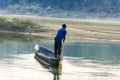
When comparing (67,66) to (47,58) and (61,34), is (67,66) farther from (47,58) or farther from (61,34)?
(61,34)

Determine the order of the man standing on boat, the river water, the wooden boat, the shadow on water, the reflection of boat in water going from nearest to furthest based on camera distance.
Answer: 1. the shadow on water
2. the river water
3. the reflection of boat in water
4. the wooden boat
5. the man standing on boat

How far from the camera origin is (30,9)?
141375 millimetres

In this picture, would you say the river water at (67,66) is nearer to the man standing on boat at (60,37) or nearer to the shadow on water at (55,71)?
the shadow on water at (55,71)

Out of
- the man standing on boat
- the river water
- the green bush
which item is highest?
the man standing on boat

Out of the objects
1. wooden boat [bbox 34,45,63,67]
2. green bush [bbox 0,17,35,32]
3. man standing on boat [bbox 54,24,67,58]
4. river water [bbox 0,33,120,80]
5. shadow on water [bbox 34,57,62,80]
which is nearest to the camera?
shadow on water [bbox 34,57,62,80]

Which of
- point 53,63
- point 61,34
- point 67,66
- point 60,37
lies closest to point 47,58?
point 67,66

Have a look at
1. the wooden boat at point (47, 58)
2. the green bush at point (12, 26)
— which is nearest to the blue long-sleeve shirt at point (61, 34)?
the wooden boat at point (47, 58)

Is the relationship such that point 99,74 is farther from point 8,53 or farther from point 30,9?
point 30,9

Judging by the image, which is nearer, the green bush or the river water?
the river water

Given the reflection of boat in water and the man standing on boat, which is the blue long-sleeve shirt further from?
the reflection of boat in water

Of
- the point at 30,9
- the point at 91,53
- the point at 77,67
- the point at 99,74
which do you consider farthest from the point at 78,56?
the point at 30,9

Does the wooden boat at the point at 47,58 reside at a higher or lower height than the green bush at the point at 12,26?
higher

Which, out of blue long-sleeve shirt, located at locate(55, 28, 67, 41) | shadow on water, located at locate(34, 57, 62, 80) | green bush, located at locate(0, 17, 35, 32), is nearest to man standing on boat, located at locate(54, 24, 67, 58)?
blue long-sleeve shirt, located at locate(55, 28, 67, 41)

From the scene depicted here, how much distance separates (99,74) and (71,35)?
3747 centimetres
